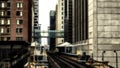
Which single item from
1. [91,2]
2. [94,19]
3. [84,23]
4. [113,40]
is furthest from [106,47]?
[84,23]

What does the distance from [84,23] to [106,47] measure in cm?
2781

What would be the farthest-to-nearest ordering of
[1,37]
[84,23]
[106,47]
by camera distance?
1. [1,37]
2. [84,23]
3. [106,47]

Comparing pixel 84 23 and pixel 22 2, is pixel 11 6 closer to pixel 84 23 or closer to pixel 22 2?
pixel 22 2

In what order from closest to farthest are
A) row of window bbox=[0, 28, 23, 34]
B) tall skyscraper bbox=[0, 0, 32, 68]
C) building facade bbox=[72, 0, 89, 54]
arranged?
1. building facade bbox=[72, 0, 89, 54]
2. tall skyscraper bbox=[0, 0, 32, 68]
3. row of window bbox=[0, 28, 23, 34]

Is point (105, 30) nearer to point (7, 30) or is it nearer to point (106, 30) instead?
point (106, 30)

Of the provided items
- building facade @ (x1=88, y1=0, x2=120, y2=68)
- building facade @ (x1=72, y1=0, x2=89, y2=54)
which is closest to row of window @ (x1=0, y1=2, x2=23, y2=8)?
building facade @ (x1=72, y1=0, x2=89, y2=54)

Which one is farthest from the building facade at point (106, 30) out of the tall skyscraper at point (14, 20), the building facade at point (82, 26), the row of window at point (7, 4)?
the row of window at point (7, 4)

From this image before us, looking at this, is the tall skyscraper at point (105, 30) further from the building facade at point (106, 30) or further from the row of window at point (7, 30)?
the row of window at point (7, 30)

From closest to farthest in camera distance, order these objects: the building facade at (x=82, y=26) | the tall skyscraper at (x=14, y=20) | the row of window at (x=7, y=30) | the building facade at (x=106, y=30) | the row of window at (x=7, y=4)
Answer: the building facade at (x=106, y=30)
the building facade at (x=82, y=26)
the tall skyscraper at (x=14, y=20)
the row of window at (x=7, y=30)
the row of window at (x=7, y=4)

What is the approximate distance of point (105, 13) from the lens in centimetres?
6153

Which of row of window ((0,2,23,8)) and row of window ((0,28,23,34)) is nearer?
row of window ((0,28,23,34))

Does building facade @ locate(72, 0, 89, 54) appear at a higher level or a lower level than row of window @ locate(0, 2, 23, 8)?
lower

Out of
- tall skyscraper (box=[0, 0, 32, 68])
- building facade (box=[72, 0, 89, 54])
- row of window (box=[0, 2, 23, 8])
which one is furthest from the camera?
row of window (box=[0, 2, 23, 8])

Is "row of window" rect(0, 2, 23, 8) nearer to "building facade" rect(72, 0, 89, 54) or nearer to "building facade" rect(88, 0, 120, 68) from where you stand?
"building facade" rect(72, 0, 89, 54)
